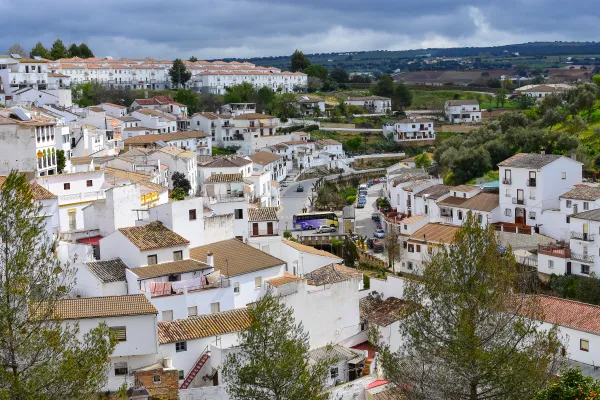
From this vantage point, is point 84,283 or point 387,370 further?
point 84,283

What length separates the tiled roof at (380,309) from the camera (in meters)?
26.9

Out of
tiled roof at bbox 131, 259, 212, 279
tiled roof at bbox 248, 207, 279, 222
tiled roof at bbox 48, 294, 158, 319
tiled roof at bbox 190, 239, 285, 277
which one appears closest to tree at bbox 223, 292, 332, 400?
tiled roof at bbox 48, 294, 158, 319

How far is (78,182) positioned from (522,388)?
86.4ft

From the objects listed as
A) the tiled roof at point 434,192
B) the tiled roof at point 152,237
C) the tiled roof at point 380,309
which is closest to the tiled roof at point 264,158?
the tiled roof at point 434,192

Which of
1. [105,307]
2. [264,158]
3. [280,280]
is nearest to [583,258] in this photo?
[280,280]

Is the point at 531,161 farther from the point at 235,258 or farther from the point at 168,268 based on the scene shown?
the point at 168,268

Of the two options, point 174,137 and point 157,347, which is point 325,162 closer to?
→ point 174,137

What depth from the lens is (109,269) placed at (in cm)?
2752

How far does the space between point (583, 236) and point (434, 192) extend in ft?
43.4

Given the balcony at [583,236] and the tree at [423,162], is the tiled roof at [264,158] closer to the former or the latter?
the tree at [423,162]

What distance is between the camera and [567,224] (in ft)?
135

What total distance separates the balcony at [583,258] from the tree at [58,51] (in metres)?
87.3

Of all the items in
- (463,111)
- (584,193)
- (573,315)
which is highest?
(463,111)

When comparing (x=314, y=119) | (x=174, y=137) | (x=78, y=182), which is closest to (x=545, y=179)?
(x=78, y=182)
